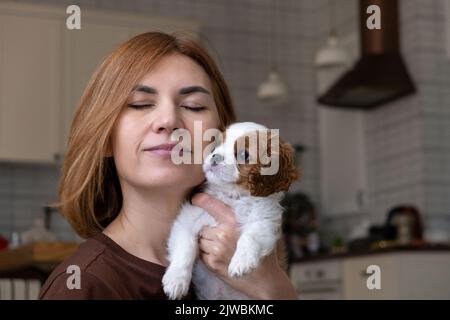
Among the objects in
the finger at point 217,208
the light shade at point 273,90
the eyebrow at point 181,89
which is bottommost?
the finger at point 217,208

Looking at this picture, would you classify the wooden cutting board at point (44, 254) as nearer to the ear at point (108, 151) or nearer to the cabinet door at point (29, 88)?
the ear at point (108, 151)

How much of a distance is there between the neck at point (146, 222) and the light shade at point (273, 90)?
346 cm

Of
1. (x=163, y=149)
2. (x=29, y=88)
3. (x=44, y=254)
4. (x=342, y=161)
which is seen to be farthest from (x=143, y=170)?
(x=342, y=161)

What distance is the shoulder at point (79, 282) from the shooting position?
990 mm

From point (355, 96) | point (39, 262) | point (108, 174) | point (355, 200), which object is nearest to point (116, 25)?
point (355, 96)

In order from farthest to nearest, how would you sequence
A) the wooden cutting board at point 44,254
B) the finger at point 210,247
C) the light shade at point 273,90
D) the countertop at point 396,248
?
the light shade at point 273,90 → the countertop at point 396,248 → the wooden cutting board at point 44,254 → the finger at point 210,247

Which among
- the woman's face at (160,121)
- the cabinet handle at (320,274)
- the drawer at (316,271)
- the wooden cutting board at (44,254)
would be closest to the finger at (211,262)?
the woman's face at (160,121)

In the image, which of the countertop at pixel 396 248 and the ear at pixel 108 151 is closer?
the ear at pixel 108 151

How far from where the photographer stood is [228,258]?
42.1 inches

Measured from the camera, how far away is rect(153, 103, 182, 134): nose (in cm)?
104

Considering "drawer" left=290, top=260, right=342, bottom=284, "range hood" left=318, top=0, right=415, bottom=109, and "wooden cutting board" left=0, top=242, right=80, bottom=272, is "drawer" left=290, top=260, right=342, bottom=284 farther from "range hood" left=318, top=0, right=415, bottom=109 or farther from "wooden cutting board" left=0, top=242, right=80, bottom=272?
"wooden cutting board" left=0, top=242, right=80, bottom=272

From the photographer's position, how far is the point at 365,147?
15.4ft

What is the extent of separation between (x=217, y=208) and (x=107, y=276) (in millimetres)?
176

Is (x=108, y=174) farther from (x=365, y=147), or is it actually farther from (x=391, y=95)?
(x=365, y=147)
